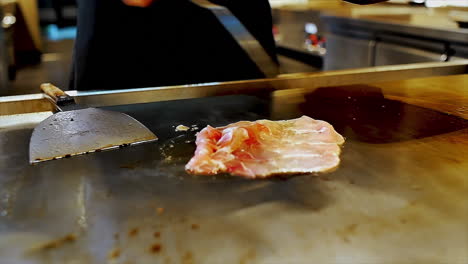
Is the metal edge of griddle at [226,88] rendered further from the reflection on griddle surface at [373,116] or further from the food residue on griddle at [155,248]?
the food residue on griddle at [155,248]

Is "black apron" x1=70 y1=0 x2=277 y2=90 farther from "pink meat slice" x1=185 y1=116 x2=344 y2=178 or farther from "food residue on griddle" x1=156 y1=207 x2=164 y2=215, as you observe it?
"food residue on griddle" x1=156 y1=207 x2=164 y2=215

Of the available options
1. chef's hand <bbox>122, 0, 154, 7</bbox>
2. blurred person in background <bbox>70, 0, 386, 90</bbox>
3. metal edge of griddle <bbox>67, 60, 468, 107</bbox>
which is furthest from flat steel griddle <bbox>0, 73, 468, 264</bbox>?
chef's hand <bbox>122, 0, 154, 7</bbox>

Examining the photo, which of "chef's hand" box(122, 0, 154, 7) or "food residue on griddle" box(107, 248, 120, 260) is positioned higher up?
"chef's hand" box(122, 0, 154, 7)

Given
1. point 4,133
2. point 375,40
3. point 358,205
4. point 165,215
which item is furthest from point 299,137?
point 375,40

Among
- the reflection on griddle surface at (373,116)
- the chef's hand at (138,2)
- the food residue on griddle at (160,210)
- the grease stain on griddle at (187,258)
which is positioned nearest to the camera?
the grease stain on griddle at (187,258)

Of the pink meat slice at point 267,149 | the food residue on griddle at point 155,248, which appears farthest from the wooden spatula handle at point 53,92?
the food residue on griddle at point 155,248

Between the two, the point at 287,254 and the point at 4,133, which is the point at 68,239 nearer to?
the point at 287,254
